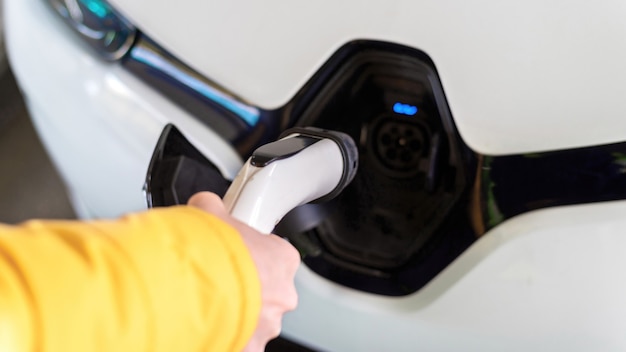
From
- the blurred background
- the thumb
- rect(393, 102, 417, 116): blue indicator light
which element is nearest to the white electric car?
rect(393, 102, 417, 116): blue indicator light

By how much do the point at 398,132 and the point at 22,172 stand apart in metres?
0.80

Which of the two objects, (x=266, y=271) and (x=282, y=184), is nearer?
(x=266, y=271)

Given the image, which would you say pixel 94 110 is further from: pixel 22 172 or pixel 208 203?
pixel 22 172

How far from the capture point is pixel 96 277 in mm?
331

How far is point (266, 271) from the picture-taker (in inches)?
16.1

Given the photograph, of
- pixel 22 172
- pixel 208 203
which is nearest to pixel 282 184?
pixel 208 203

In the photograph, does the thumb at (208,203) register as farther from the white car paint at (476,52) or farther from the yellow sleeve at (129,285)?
the white car paint at (476,52)

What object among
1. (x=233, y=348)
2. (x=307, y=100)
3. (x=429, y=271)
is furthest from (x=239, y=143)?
(x=233, y=348)

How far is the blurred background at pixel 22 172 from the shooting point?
3.90ft

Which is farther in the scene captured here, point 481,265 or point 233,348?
point 481,265

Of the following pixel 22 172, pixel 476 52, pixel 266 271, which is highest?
pixel 476 52

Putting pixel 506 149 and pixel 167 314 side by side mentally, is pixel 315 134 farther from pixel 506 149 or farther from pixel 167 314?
pixel 167 314

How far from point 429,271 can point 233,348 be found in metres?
0.31

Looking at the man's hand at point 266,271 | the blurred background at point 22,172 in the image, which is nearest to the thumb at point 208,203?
the man's hand at point 266,271
